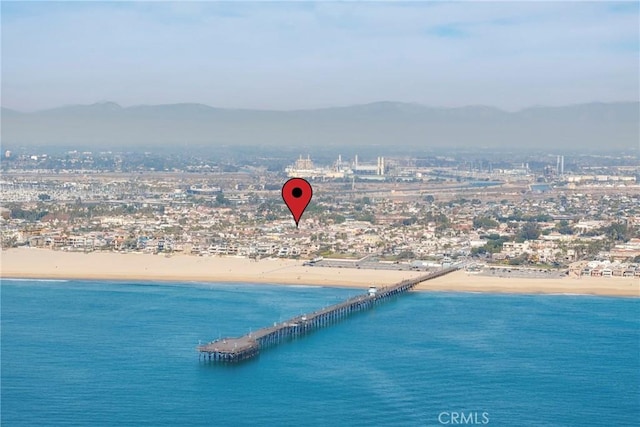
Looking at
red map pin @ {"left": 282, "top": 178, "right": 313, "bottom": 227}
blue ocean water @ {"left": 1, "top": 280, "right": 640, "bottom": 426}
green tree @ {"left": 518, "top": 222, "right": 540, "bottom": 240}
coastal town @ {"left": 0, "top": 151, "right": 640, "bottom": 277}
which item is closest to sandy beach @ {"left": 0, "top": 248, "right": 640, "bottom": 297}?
coastal town @ {"left": 0, "top": 151, "right": 640, "bottom": 277}

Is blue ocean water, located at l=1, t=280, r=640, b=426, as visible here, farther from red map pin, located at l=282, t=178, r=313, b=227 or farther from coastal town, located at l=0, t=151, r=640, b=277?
coastal town, located at l=0, t=151, r=640, b=277

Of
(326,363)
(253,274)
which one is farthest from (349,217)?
(326,363)

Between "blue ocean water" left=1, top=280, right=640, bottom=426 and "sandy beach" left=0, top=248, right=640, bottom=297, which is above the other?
"sandy beach" left=0, top=248, right=640, bottom=297

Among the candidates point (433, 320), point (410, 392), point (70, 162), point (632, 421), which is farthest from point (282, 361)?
point (70, 162)

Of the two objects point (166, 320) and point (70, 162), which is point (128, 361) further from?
point (70, 162)

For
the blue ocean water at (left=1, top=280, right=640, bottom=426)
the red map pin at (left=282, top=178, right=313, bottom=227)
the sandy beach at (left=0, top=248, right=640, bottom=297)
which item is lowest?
the blue ocean water at (left=1, top=280, right=640, bottom=426)

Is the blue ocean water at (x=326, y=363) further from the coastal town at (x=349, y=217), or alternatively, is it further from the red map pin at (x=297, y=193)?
the coastal town at (x=349, y=217)
